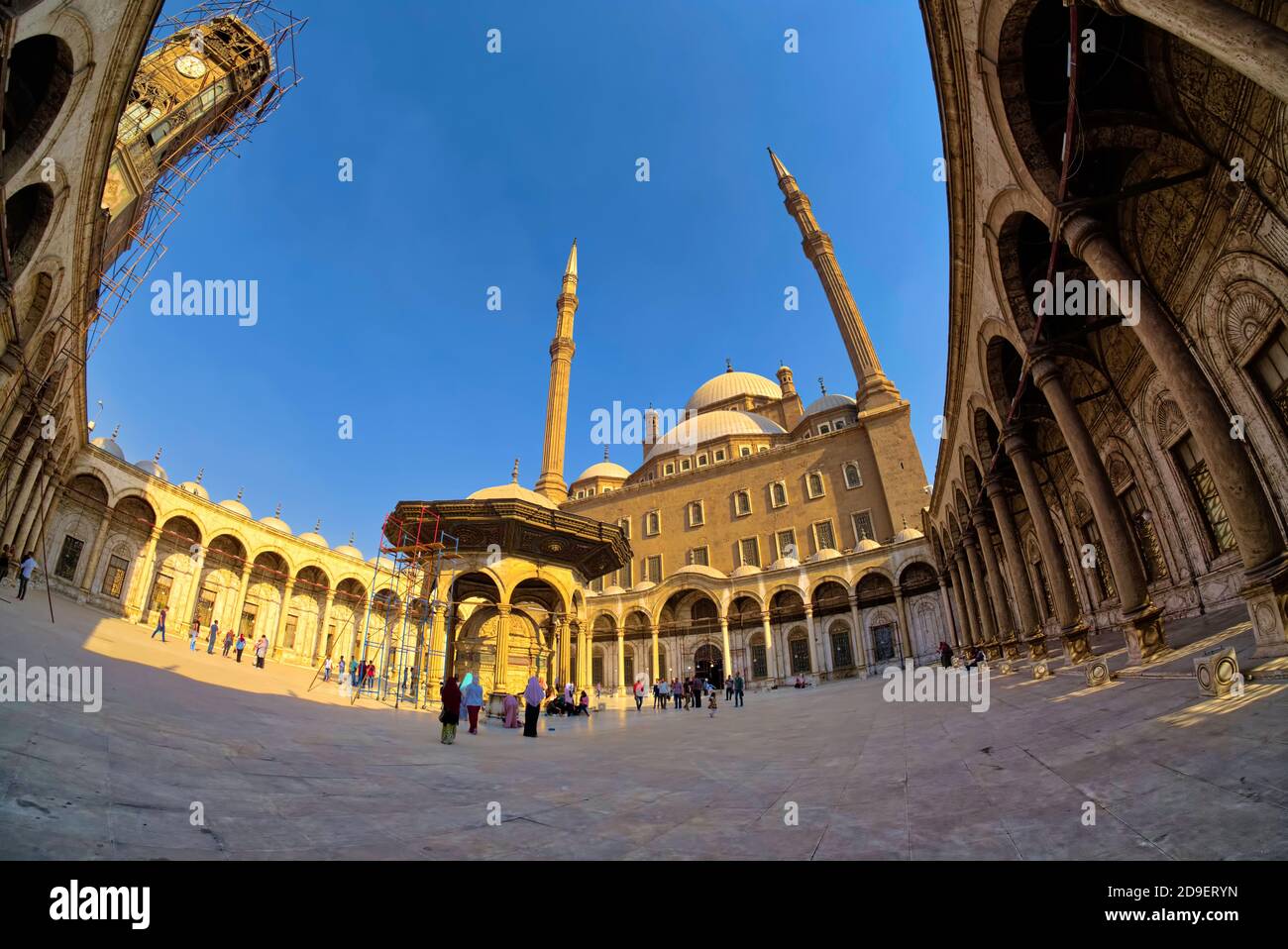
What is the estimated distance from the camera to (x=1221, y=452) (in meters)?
5.77

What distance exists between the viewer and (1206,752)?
3029mm

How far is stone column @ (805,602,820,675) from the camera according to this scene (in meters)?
30.3

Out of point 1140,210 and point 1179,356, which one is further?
point 1140,210

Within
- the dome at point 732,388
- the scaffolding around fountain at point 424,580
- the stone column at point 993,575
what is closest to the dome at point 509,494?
the scaffolding around fountain at point 424,580

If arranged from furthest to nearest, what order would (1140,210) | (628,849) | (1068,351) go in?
(1068,351)
(1140,210)
(628,849)

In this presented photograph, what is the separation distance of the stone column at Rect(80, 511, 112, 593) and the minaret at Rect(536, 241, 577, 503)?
23165 millimetres

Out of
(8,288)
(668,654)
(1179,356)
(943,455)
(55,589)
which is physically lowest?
(668,654)

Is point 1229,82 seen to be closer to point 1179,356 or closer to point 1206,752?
point 1179,356

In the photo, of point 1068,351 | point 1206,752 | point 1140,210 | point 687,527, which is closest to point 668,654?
point 687,527

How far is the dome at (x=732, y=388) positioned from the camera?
180ft

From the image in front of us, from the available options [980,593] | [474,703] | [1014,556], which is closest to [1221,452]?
[1014,556]

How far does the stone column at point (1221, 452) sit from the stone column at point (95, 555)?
1480 inches

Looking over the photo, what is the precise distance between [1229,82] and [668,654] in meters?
33.0

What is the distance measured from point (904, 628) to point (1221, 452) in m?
25.6
